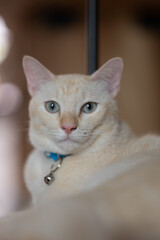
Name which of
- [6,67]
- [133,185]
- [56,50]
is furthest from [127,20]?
[133,185]

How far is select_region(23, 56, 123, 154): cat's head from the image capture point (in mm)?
1142

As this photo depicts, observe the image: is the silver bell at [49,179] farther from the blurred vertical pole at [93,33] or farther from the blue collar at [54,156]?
the blurred vertical pole at [93,33]

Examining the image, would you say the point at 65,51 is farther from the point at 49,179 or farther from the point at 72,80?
the point at 49,179

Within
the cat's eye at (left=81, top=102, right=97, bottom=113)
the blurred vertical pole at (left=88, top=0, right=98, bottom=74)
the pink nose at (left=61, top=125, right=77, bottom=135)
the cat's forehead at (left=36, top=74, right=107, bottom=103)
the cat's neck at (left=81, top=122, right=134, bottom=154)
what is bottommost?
the cat's neck at (left=81, top=122, right=134, bottom=154)

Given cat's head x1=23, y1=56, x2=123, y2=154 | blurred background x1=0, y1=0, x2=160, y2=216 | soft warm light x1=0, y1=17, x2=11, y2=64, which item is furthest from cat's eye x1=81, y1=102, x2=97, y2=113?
soft warm light x1=0, y1=17, x2=11, y2=64

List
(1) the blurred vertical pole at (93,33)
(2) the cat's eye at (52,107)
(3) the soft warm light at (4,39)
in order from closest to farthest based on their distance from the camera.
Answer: (2) the cat's eye at (52,107) < (1) the blurred vertical pole at (93,33) < (3) the soft warm light at (4,39)

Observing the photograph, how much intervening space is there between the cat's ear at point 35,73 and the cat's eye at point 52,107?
0.44 ft

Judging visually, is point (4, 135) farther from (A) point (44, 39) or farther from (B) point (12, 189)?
(A) point (44, 39)

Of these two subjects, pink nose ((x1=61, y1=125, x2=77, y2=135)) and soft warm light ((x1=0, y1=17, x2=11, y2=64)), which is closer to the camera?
pink nose ((x1=61, y1=125, x2=77, y2=135))

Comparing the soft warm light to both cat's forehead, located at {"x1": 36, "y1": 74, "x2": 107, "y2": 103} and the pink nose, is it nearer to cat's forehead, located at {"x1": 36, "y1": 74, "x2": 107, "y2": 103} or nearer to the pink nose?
cat's forehead, located at {"x1": 36, "y1": 74, "x2": 107, "y2": 103}

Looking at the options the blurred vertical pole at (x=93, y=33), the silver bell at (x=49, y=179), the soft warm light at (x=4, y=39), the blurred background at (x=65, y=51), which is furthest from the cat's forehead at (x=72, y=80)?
the soft warm light at (x=4, y=39)

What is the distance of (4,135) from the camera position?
9.62ft

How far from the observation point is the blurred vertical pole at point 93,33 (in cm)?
169

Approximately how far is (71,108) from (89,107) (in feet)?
0.28
